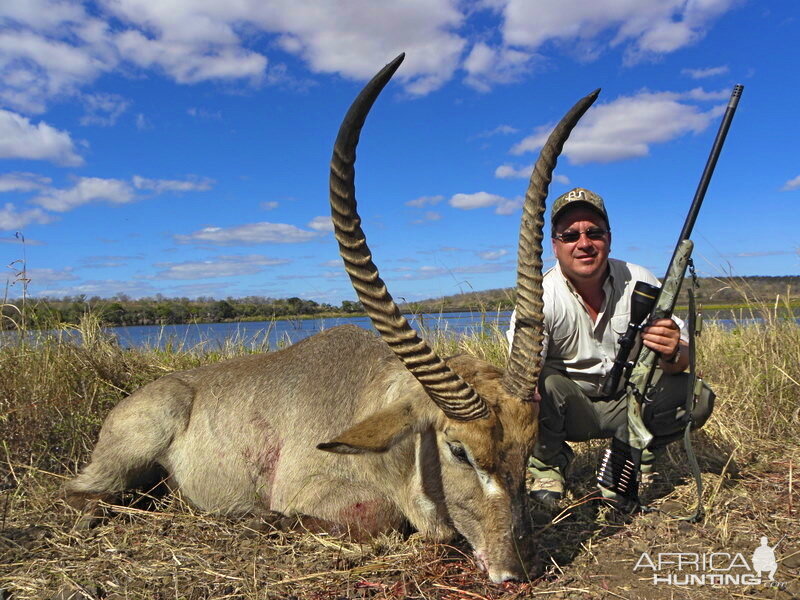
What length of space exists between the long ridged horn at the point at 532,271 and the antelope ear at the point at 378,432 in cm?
67

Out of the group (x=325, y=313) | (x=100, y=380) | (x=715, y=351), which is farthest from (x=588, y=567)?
(x=325, y=313)

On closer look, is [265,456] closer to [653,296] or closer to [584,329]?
[584,329]

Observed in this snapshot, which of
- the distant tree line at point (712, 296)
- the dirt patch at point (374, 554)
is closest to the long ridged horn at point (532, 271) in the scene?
the dirt patch at point (374, 554)

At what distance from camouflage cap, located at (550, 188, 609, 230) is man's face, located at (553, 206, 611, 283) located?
0.05m

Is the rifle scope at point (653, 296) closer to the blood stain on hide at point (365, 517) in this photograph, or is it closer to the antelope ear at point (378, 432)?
the antelope ear at point (378, 432)

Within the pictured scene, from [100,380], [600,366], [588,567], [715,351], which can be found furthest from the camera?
[715,351]

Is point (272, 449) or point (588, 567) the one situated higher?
point (272, 449)

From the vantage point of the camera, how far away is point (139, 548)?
13.4 ft

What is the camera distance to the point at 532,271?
3859 mm

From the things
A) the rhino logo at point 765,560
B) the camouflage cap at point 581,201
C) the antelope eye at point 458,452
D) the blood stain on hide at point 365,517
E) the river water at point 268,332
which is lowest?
the rhino logo at point 765,560

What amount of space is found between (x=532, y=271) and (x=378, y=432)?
1.41 meters

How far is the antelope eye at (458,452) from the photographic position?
3.64 m

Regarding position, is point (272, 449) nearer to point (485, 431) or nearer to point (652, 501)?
point (485, 431)

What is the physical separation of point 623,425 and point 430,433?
1.90m
